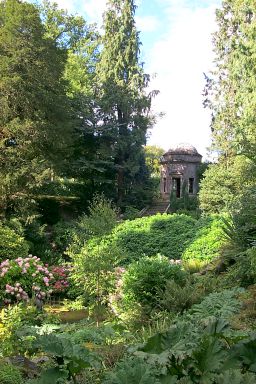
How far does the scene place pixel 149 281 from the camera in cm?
771

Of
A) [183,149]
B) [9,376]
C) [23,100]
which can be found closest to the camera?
[9,376]

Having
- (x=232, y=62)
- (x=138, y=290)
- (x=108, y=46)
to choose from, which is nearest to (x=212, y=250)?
(x=138, y=290)

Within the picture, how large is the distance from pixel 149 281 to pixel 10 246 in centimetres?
704

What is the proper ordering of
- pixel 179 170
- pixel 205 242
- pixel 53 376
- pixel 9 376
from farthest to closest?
pixel 179 170, pixel 205 242, pixel 9 376, pixel 53 376

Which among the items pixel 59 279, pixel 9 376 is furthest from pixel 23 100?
pixel 9 376

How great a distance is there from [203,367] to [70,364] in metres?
0.70

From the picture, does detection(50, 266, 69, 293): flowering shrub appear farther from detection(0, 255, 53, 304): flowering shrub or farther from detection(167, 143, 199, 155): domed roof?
detection(167, 143, 199, 155): domed roof

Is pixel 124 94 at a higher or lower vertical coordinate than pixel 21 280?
higher

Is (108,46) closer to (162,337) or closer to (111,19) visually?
(111,19)

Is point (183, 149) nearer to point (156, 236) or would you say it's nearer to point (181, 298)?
point (156, 236)

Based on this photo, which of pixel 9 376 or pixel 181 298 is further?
pixel 181 298

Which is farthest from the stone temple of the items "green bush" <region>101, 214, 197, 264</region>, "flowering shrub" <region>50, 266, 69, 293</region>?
"flowering shrub" <region>50, 266, 69, 293</region>

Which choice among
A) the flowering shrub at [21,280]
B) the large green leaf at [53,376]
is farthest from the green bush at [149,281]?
the large green leaf at [53,376]

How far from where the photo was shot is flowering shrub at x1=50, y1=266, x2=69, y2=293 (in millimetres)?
12641
